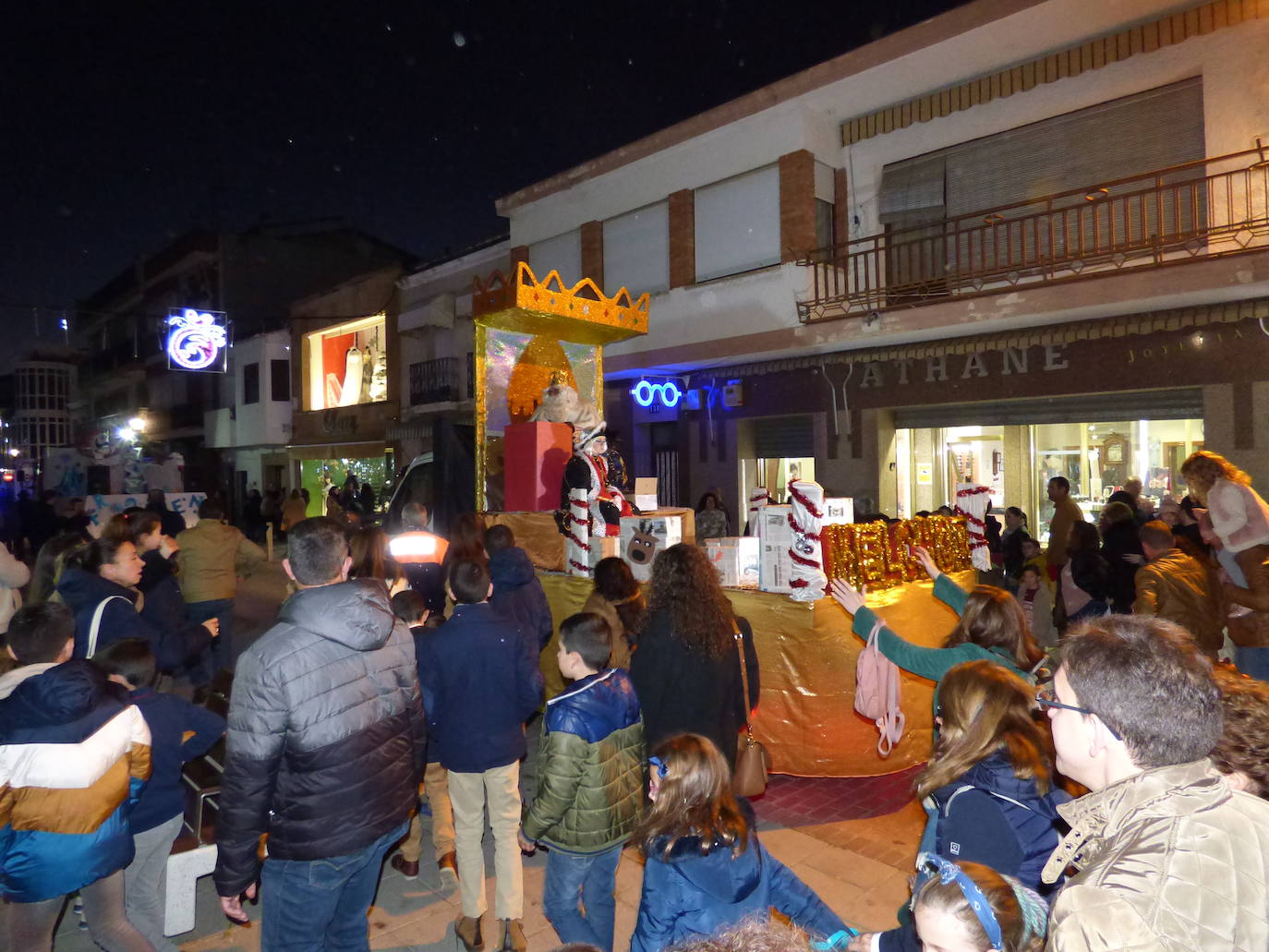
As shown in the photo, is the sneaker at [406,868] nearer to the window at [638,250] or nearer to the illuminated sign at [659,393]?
the illuminated sign at [659,393]

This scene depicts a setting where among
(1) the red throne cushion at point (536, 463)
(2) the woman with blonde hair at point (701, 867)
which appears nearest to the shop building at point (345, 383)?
(1) the red throne cushion at point (536, 463)

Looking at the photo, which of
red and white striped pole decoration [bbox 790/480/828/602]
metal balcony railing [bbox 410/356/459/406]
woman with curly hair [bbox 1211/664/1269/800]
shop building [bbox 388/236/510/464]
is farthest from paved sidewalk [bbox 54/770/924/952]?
metal balcony railing [bbox 410/356/459/406]

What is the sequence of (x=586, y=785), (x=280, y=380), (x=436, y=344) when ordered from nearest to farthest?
(x=586, y=785) → (x=436, y=344) → (x=280, y=380)

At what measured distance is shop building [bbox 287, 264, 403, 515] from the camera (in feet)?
75.0

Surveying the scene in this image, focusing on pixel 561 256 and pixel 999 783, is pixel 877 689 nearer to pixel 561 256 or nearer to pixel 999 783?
pixel 999 783

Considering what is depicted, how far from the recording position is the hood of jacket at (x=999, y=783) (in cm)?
218

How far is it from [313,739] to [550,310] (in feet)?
22.4

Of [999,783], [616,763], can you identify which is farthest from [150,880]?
[999,783]

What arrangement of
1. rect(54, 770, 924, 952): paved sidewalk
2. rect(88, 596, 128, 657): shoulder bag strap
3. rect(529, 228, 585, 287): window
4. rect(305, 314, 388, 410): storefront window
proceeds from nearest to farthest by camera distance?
rect(54, 770, 924, 952): paved sidewalk < rect(88, 596, 128, 657): shoulder bag strap < rect(529, 228, 585, 287): window < rect(305, 314, 388, 410): storefront window

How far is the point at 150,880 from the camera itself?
10.3ft

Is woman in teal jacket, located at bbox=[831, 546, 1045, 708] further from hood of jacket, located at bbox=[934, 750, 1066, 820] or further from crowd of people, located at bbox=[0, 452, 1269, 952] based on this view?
hood of jacket, located at bbox=[934, 750, 1066, 820]

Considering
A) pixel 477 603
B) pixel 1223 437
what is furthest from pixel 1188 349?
pixel 477 603

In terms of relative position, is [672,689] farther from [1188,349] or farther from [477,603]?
[1188,349]

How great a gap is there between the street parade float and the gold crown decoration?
24mm
